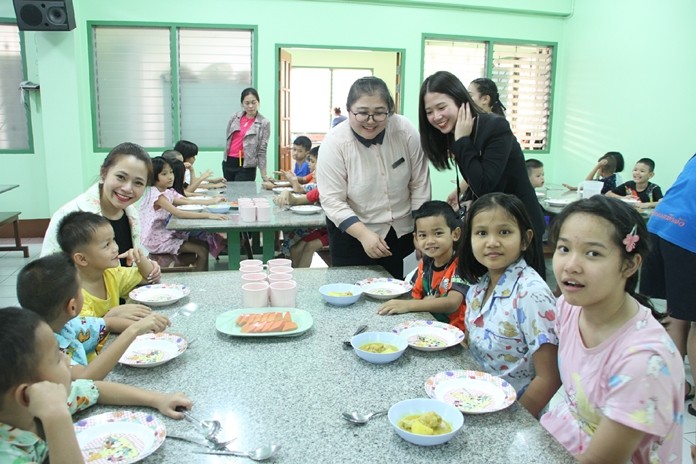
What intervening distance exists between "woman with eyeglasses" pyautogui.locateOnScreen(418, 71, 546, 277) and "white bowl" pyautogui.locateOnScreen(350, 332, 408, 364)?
2.70ft

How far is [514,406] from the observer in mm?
1185

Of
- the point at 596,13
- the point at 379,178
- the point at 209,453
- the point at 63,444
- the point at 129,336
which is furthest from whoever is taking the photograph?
the point at 596,13

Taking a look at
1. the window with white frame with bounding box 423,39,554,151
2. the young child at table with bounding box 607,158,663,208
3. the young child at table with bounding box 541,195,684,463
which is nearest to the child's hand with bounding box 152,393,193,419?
the young child at table with bounding box 541,195,684,463

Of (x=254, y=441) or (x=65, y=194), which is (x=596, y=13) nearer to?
(x=65, y=194)

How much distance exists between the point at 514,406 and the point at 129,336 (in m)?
0.92

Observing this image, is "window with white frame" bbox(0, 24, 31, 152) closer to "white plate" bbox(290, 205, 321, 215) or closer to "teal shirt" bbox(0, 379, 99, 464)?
"white plate" bbox(290, 205, 321, 215)

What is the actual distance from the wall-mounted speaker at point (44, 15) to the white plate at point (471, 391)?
18.9 feet

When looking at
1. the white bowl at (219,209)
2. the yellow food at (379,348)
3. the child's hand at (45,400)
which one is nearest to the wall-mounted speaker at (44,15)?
the white bowl at (219,209)

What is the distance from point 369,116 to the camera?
6.93 ft

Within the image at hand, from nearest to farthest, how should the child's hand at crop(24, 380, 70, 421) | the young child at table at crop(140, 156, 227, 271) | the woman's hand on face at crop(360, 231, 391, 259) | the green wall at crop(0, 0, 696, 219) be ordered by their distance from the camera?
the child's hand at crop(24, 380, 70, 421)
the woman's hand on face at crop(360, 231, 391, 259)
the young child at table at crop(140, 156, 227, 271)
the green wall at crop(0, 0, 696, 219)

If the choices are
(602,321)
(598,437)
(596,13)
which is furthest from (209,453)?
(596,13)

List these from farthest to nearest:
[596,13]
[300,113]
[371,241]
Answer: [300,113], [596,13], [371,241]

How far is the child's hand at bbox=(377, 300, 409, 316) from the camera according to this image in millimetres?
1752

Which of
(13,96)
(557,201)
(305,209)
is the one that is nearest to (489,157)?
(305,209)
